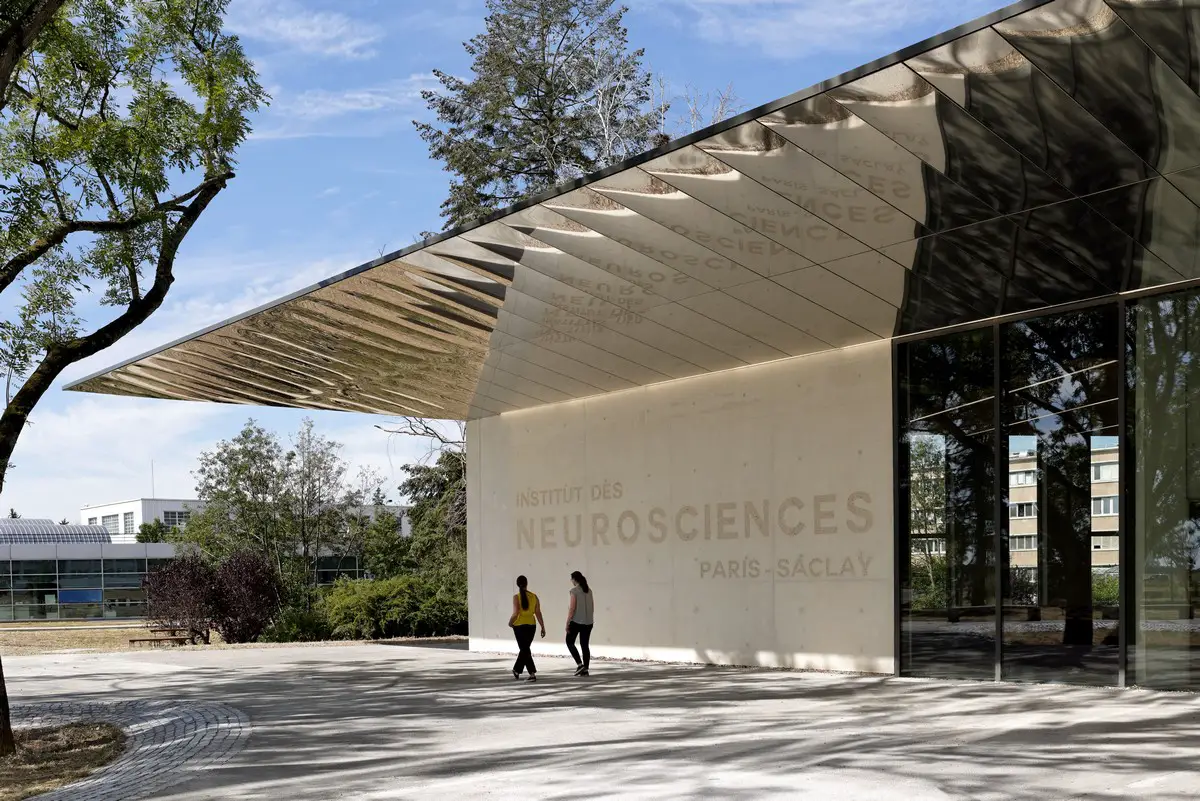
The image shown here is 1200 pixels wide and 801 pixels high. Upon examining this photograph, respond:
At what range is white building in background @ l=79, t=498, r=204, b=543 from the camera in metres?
92.4

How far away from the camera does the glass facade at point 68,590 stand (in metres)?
51.1

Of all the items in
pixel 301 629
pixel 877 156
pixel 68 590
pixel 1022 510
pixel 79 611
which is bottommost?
pixel 79 611

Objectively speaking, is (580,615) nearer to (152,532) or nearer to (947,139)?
(947,139)

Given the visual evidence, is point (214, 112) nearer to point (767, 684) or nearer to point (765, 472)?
point (765, 472)

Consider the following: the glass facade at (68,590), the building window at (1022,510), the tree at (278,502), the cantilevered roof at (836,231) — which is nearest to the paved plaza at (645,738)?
the building window at (1022,510)

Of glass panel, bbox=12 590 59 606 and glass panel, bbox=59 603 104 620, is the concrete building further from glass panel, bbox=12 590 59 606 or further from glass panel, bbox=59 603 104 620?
glass panel, bbox=12 590 59 606

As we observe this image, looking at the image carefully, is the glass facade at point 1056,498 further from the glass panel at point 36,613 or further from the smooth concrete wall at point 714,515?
the glass panel at point 36,613

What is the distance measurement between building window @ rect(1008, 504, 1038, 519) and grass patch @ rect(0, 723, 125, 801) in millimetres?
9040

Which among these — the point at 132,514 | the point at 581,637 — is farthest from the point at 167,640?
→ the point at 132,514

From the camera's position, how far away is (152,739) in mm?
10438

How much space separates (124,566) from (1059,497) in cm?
4954

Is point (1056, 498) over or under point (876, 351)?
under

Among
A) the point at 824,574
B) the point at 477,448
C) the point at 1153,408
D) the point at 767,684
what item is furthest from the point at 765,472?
the point at 477,448

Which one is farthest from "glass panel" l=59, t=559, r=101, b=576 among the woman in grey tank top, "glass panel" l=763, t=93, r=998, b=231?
"glass panel" l=763, t=93, r=998, b=231
